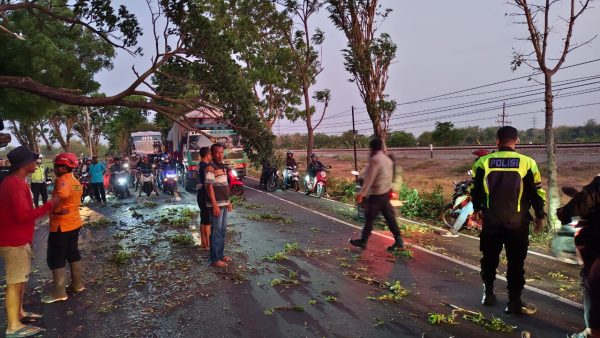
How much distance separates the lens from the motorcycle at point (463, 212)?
9.00m

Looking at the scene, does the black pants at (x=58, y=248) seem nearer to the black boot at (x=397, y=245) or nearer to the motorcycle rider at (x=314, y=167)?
the black boot at (x=397, y=245)

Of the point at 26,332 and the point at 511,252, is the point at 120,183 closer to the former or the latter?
the point at 26,332

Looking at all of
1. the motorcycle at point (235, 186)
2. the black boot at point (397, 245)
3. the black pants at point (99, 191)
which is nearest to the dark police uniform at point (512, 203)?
the black boot at point (397, 245)

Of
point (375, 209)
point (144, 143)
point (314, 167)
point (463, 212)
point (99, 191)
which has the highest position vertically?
point (144, 143)

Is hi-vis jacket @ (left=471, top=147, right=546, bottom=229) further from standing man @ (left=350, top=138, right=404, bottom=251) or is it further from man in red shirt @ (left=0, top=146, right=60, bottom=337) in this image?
man in red shirt @ (left=0, top=146, right=60, bottom=337)

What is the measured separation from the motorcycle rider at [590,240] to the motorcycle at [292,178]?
1549 cm

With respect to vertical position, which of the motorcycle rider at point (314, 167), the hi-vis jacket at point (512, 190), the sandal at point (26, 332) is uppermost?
the hi-vis jacket at point (512, 190)

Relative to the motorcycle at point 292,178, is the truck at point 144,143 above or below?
above

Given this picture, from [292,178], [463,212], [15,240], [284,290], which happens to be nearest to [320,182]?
[292,178]

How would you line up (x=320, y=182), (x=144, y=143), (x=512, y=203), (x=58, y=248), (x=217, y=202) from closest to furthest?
(x=512, y=203), (x=58, y=248), (x=217, y=202), (x=320, y=182), (x=144, y=143)

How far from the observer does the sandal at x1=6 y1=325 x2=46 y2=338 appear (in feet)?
13.4

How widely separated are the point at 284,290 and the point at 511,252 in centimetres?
281

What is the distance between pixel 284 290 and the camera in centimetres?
544

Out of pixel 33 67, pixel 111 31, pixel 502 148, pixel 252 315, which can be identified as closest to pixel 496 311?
pixel 502 148
